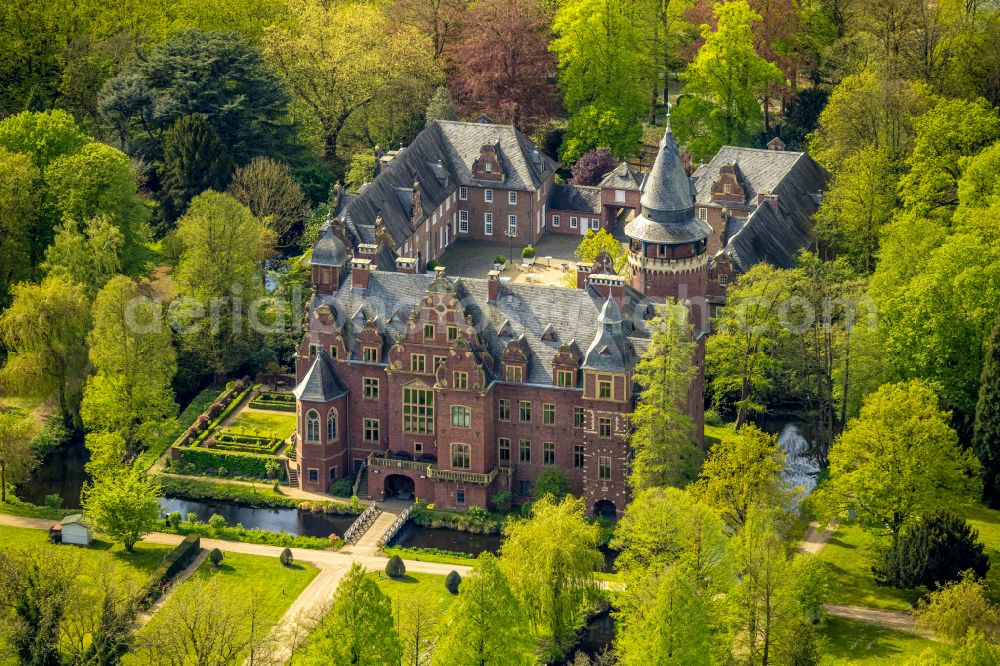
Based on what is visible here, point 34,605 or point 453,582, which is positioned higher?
point 34,605

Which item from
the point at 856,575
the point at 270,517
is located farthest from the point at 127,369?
the point at 856,575

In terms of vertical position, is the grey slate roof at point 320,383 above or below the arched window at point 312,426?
above

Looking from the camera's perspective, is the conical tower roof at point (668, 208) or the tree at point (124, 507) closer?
the tree at point (124, 507)

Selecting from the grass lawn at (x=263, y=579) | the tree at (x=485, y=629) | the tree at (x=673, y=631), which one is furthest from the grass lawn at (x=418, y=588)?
the tree at (x=673, y=631)

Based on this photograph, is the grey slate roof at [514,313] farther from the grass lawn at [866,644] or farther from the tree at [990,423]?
the grass lawn at [866,644]

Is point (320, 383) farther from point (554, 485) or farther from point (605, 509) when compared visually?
point (605, 509)
